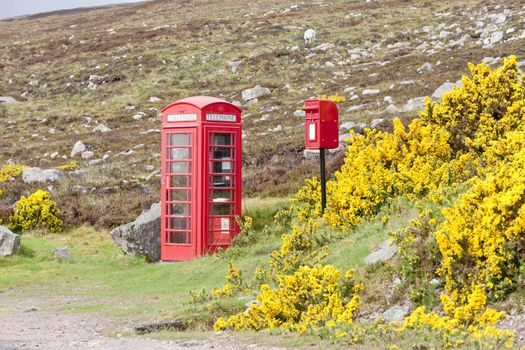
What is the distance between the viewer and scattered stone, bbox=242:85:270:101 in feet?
129

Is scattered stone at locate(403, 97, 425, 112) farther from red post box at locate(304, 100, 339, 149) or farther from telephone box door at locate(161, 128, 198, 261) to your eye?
telephone box door at locate(161, 128, 198, 261)

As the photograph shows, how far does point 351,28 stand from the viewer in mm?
53969

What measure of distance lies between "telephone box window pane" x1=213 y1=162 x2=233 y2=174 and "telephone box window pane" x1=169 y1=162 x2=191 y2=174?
1.71 feet

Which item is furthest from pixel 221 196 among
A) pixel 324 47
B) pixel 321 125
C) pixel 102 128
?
pixel 324 47

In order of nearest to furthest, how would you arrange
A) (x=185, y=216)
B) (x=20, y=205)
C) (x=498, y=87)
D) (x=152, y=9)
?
(x=498, y=87)
(x=185, y=216)
(x=20, y=205)
(x=152, y=9)

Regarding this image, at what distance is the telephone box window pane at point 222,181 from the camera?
15.6 m

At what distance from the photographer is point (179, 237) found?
15.8 m

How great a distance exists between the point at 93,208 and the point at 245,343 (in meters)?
13.2

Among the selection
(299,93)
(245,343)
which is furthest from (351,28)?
(245,343)

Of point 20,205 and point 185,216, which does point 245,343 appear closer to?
point 185,216

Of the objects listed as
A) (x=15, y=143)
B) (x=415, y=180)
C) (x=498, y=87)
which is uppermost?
(x=498, y=87)

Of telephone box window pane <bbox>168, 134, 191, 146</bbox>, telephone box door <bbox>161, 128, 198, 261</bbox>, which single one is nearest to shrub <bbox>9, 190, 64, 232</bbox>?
telephone box door <bbox>161, 128, 198, 261</bbox>

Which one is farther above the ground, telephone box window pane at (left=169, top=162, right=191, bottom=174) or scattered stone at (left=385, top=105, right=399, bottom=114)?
scattered stone at (left=385, top=105, right=399, bottom=114)

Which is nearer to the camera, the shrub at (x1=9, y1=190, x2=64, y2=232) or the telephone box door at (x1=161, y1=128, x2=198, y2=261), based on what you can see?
the telephone box door at (x1=161, y1=128, x2=198, y2=261)
